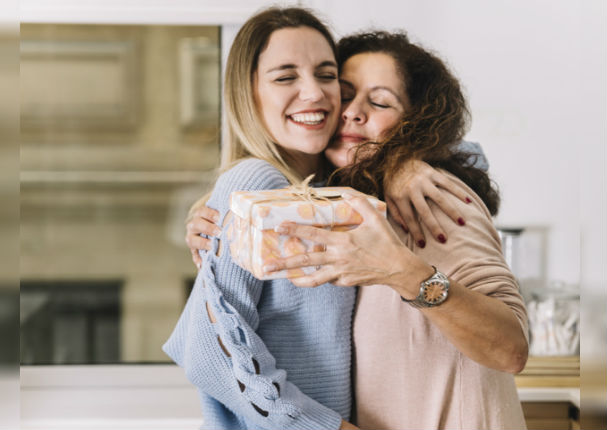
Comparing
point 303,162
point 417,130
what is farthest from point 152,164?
point 417,130

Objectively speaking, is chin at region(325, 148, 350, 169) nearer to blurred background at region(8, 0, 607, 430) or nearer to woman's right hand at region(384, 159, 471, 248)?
woman's right hand at region(384, 159, 471, 248)

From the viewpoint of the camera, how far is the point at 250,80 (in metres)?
1.19

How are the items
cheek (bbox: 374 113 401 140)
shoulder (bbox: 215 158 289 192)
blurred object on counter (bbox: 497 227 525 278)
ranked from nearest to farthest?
1. shoulder (bbox: 215 158 289 192)
2. cheek (bbox: 374 113 401 140)
3. blurred object on counter (bbox: 497 227 525 278)

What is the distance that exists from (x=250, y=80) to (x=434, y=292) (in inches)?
23.4

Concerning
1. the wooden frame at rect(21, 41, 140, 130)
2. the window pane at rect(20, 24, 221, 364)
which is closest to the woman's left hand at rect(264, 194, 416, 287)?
the window pane at rect(20, 24, 221, 364)

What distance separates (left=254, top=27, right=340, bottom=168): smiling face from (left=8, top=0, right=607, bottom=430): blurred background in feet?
2.80

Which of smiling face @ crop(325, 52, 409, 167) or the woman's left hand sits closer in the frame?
the woman's left hand

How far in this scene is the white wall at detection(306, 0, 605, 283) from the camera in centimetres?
208

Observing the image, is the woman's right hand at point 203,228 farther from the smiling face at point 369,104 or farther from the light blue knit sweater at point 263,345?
the smiling face at point 369,104

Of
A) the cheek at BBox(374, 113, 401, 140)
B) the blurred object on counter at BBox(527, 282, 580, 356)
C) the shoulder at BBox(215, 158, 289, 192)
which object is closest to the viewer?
the shoulder at BBox(215, 158, 289, 192)

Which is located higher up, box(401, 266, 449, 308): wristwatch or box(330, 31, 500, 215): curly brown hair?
box(330, 31, 500, 215): curly brown hair

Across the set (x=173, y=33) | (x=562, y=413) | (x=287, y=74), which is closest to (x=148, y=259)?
(x=173, y=33)

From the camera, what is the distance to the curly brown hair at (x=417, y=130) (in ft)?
3.52

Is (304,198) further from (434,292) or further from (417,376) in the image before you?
(417,376)
